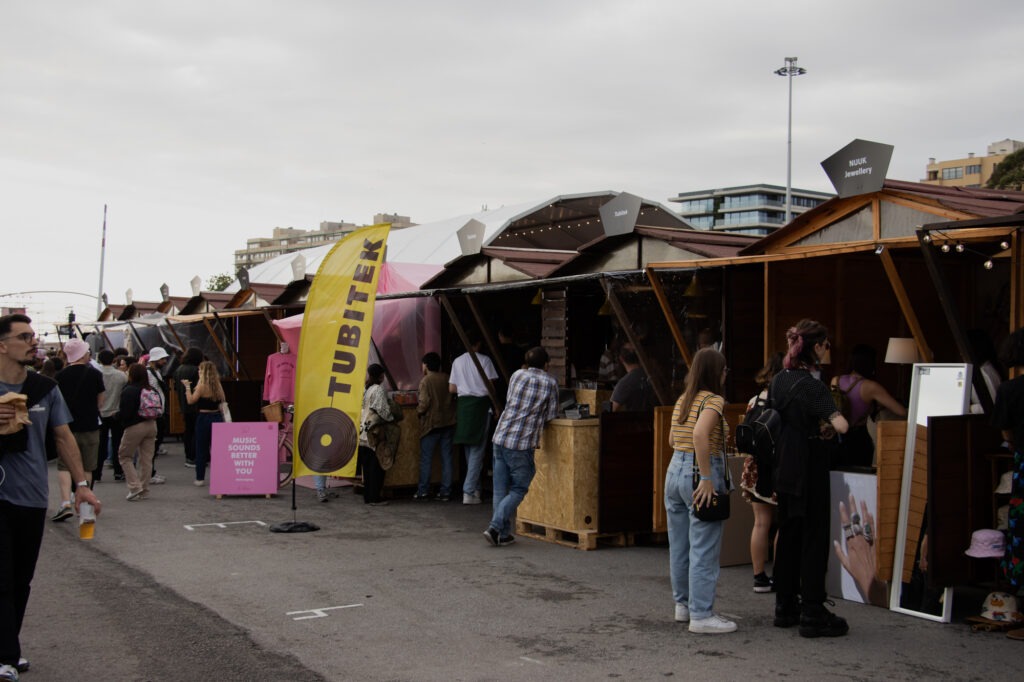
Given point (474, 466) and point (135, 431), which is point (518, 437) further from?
point (135, 431)

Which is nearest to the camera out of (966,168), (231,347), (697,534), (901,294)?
(697,534)

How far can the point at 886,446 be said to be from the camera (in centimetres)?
655

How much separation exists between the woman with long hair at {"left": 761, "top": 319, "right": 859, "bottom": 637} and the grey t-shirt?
4.05 meters

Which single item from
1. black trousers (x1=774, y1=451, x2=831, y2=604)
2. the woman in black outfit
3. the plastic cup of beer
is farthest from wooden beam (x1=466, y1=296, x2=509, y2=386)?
the plastic cup of beer

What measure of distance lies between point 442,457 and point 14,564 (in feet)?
22.8

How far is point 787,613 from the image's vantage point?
20.0 ft

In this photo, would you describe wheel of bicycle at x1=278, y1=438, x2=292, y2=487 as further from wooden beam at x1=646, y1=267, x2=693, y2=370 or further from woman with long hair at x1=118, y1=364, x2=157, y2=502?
wooden beam at x1=646, y1=267, x2=693, y2=370

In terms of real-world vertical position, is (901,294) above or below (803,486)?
above

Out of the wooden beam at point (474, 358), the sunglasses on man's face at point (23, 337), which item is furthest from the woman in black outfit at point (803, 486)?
the wooden beam at point (474, 358)

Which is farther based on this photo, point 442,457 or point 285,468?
point 285,468

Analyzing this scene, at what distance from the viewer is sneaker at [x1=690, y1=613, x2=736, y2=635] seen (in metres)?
5.95

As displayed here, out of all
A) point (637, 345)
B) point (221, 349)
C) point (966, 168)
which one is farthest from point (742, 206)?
point (637, 345)

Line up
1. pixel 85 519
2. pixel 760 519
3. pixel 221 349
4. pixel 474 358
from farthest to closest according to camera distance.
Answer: pixel 221 349, pixel 474 358, pixel 760 519, pixel 85 519

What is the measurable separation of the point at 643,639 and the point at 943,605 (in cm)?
198
